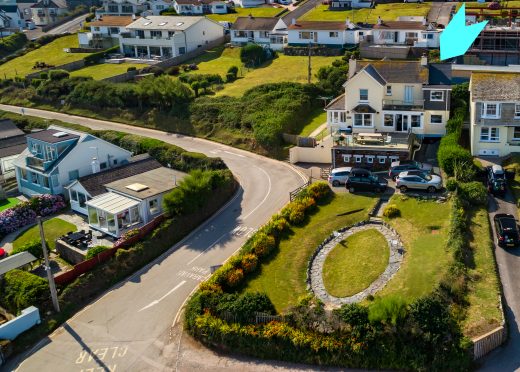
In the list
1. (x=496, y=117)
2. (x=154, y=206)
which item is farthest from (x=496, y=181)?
(x=154, y=206)

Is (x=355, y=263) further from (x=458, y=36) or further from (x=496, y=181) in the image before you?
→ (x=458, y=36)

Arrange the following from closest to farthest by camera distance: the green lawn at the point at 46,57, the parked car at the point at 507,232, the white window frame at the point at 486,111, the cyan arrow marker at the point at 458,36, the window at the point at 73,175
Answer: the parked car at the point at 507,232
the white window frame at the point at 486,111
the window at the point at 73,175
the cyan arrow marker at the point at 458,36
the green lawn at the point at 46,57

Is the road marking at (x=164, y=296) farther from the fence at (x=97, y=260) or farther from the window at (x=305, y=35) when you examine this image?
the window at (x=305, y=35)

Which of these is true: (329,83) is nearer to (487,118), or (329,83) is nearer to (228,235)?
(487,118)

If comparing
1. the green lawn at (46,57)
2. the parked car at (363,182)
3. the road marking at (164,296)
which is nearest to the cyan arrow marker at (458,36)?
the parked car at (363,182)

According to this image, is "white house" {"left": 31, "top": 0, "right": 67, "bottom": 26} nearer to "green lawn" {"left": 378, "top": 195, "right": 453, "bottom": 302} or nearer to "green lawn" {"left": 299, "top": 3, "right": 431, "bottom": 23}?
"green lawn" {"left": 299, "top": 3, "right": 431, "bottom": 23}

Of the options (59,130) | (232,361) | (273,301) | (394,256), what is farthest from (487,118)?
(59,130)
